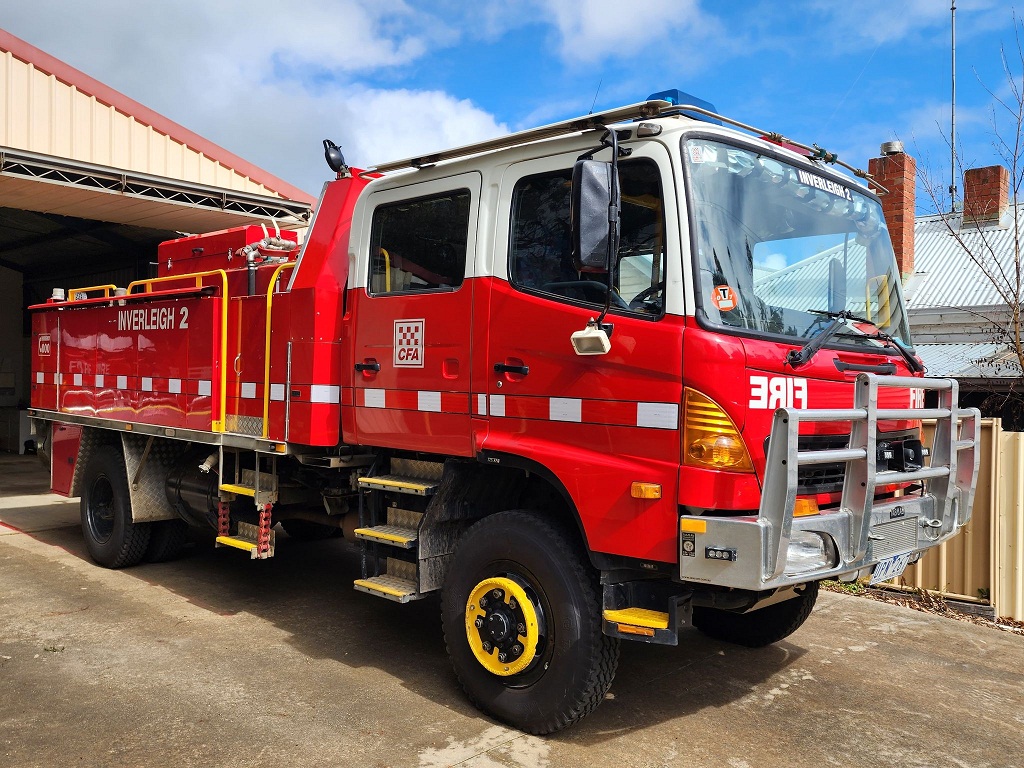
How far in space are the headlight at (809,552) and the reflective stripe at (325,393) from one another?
9.42 ft

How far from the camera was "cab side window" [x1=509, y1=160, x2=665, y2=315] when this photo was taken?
359 centimetres

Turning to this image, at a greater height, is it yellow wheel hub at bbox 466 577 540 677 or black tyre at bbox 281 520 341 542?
yellow wheel hub at bbox 466 577 540 677

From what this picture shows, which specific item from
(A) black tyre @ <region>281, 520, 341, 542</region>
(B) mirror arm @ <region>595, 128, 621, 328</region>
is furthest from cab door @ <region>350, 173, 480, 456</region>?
(A) black tyre @ <region>281, 520, 341, 542</region>

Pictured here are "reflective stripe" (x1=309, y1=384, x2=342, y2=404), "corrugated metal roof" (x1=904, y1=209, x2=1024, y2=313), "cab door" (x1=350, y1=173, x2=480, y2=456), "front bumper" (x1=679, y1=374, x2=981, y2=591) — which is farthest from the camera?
"corrugated metal roof" (x1=904, y1=209, x2=1024, y2=313)

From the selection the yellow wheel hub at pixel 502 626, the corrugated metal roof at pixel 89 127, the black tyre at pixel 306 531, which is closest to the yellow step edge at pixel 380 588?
the yellow wheel hub at pixel 502 626

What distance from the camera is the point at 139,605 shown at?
6031mm

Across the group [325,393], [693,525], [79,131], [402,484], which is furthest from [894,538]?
[79,131]

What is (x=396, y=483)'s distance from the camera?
4.63m

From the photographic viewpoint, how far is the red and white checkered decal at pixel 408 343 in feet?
14.9

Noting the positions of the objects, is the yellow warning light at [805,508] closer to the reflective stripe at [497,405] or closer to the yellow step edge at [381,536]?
the reflective stripe at [497,405]

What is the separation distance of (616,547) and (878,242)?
2459mm

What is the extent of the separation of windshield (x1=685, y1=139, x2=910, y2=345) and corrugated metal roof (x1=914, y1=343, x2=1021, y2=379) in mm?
6183

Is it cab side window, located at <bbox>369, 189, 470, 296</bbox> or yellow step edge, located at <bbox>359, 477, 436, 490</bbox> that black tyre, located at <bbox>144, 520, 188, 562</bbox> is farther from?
cab side window, located at <bbox>369, 189, 470, 296</bbox>

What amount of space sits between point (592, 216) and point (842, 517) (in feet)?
5.46
